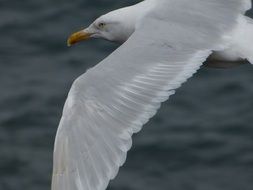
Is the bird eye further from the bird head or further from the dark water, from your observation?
the dark water

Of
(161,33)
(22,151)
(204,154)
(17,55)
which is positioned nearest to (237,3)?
(161,33)

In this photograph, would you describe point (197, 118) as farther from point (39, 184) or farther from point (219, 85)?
point (39, 184)

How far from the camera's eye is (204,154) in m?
11.2

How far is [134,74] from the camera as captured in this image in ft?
28.3

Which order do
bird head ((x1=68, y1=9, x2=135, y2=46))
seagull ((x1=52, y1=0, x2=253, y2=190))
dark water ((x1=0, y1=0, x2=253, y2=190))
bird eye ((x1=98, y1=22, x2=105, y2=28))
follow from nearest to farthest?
1. seagull ((x1=52, y1=0, x2=253, y2=190))
2. bird head ((x1=68, y1=9, x2=135, y2=46))
3. bird eye ((x1=98, y1=22, x2=105, y2=28))
4. dark water ((x1=0, y1=0, x2=253, y2=190))

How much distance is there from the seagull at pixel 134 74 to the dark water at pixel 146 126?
1.81 metres

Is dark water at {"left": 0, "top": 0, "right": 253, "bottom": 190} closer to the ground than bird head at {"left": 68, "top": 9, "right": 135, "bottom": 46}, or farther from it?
closer to the ground

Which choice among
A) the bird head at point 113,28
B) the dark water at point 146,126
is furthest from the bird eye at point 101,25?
the dark water at point 146,126

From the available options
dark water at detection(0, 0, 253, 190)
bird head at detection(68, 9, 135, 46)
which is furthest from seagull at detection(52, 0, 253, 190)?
dark water at detection(0, 0, 253, 190)

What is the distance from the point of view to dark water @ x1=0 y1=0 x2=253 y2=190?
1109cm

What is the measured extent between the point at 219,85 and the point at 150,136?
1062 mm

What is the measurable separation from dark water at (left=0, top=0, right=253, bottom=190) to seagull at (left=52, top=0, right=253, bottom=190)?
1.81 meters

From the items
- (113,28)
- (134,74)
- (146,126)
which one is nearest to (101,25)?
(113,28)

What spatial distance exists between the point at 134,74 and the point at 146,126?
3.01m
